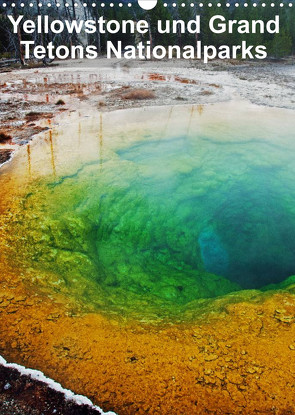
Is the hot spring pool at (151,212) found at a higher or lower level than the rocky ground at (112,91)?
lower

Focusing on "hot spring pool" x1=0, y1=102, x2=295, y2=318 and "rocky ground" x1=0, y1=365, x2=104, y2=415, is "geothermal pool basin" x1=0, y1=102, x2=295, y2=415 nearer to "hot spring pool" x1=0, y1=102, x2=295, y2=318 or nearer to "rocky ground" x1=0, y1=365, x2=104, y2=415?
"hot spring pool" x1=0, y1=102, x2=295, y2=318

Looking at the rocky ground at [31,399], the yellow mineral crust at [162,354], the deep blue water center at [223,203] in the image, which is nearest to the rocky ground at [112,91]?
the deep blue water center at [223,203]

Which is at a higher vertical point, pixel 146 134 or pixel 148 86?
pixel 148 86

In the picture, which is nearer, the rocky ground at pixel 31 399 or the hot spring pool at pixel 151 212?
the rocky ground at pixel 31 399

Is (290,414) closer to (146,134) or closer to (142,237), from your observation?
(142,237)

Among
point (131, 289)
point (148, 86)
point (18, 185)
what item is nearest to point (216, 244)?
point (131, 289)

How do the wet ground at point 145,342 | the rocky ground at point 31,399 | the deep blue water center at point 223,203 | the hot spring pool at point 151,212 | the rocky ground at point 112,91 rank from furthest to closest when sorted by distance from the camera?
the rocky ground at point 112,91 < the deep blue water center at point 223,203 < the hot spring pool at point 151,212 < the wet ground at point 145,342 < the rocky ground at point 31,399

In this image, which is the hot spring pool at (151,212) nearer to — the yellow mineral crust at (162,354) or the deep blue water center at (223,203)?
the deep blue water center at (223,203)

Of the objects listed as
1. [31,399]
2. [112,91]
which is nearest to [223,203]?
[31,399]

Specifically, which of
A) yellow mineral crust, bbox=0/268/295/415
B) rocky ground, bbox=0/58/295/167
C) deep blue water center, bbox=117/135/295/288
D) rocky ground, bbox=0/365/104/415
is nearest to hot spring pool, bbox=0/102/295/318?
deep blue water center, bbox=117/135/295/288
